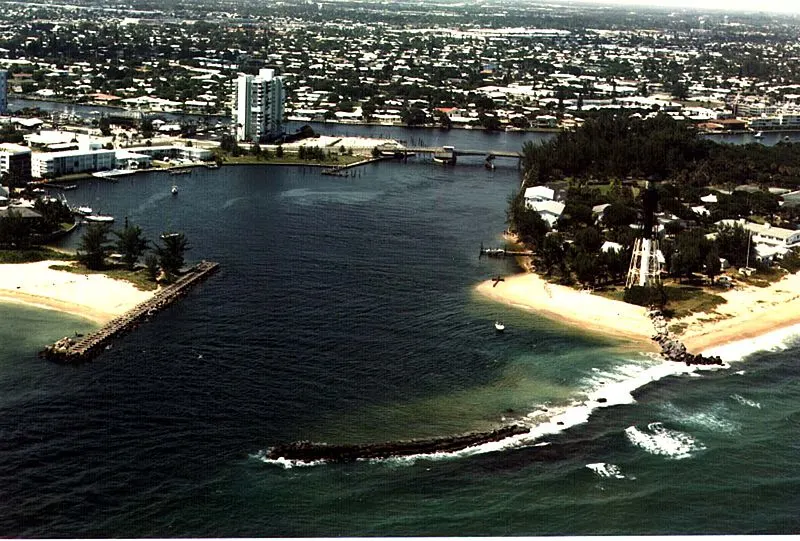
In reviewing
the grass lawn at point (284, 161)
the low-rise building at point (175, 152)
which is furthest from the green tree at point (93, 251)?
the grass lawn at point (284, 161)

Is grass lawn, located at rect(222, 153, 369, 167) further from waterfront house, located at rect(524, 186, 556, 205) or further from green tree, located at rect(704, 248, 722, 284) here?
green tree, located at rect(704, 248, 722, 284)

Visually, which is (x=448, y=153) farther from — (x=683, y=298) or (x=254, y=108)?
(x=683, y=298)

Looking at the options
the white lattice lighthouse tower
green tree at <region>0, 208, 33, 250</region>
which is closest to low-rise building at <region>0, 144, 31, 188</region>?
green tree at <region>0, 208, 33, 250</region>

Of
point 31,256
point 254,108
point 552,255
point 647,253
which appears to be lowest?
point 31,256

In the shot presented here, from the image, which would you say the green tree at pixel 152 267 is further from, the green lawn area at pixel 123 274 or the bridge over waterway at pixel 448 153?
the bridge over waterway at pixel 448 153

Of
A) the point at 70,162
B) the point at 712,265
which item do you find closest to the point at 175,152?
the point at 70,162

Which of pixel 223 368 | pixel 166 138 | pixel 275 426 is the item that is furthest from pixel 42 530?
pixel 166 138
